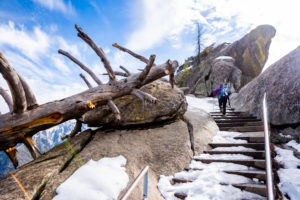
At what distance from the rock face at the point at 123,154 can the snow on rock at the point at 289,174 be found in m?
1.77

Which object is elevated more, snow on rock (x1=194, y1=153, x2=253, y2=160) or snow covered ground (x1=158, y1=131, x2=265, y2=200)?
snow on rock (x1=194, y1=153, x2=253, y2=160)

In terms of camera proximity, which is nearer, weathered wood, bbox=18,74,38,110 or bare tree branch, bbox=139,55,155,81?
weathered wood, bbox=18,74,38,110

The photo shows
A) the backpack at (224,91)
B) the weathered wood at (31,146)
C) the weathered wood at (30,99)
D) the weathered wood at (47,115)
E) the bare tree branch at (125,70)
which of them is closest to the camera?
the weathered wood at (47,115)

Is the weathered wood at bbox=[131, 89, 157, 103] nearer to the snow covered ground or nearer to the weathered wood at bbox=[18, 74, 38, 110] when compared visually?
the snow covered ground

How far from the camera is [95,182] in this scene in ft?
9.23

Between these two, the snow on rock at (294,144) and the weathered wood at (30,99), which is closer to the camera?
the weathered wood at (30,99)

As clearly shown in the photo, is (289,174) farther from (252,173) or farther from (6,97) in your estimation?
(6,97)

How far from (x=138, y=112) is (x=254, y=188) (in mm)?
3556

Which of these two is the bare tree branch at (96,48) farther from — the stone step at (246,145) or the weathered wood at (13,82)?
the stone step at (246,145)

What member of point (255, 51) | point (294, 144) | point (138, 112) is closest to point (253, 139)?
point (294, 144)

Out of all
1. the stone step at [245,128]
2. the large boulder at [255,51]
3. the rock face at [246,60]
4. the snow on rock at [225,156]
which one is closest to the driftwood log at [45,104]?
the snow on rock at [225,156]

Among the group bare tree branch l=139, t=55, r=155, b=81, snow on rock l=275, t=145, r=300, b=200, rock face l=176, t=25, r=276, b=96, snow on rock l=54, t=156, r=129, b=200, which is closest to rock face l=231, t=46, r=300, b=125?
snow on rock l=275, t=145, r=300, b=200

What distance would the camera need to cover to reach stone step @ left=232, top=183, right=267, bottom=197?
242 centimetres

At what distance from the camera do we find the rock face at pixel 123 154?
112 inches
